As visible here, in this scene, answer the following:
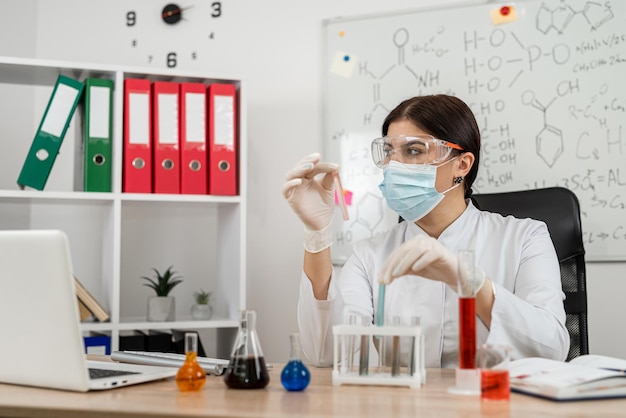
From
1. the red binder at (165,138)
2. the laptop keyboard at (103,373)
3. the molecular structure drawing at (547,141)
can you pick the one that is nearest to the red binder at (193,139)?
the red binder at (165,138)

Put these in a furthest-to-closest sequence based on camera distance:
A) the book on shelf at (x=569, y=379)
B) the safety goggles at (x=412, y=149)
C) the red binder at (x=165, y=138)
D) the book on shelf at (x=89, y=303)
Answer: the red binder at (x=165, y=138) → the book on shelf at (x=89, y=303) → the safety goggles at (x=412, y=149) → the book on shelf at (x=569, y=379)

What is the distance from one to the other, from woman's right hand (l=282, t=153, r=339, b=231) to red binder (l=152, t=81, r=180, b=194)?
1.00 metres

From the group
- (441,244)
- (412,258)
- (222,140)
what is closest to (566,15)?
(222,140)

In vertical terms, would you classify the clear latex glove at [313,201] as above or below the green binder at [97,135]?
below

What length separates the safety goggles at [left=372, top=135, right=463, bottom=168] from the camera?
183 cm

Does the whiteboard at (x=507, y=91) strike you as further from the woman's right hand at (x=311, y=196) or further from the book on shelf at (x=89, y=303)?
the woman's right hand at (x=311, y=196)

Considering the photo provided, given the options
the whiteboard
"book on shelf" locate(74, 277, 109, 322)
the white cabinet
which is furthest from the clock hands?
"book on shelf" locate(74, 277, 109, 322)

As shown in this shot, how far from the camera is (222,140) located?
8.47 ft

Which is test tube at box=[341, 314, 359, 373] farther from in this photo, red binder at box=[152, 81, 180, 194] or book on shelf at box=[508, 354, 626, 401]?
red binder at box=[152, 81, 180, 194]

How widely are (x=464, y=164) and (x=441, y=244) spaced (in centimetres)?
49

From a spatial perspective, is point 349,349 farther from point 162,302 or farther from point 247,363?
point 162,302

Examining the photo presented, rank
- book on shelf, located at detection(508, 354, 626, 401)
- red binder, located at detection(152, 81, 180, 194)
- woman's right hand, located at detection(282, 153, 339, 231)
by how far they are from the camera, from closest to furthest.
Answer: book on shelf, located at detection(508, 354, 626, 401), woman's right hand, located at detection(282, 153, 339, 231), red binder, located at detection(152, 81, 180, 194)

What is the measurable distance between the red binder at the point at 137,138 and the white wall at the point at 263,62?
0.43m

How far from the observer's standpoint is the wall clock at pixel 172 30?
2912 mm
